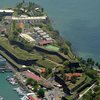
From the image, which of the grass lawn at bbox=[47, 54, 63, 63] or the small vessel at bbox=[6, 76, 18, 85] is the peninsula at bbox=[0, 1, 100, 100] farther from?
the small vessel at bbox=[6, 76, 18, 85]

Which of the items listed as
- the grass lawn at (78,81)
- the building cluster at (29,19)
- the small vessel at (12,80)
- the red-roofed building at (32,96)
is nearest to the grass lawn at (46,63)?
the small vessel at (12,80)

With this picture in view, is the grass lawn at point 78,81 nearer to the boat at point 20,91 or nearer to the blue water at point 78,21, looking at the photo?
the boat at point 20,91

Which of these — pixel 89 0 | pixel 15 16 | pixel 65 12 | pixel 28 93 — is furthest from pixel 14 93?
pixel 89 0

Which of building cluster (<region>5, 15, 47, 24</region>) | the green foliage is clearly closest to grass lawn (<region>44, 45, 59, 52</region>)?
the green foliage

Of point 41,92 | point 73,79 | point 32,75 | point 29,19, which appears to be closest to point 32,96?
point 41,92

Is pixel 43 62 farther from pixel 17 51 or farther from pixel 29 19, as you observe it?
pixel 29 19

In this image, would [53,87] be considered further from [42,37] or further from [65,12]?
[65,12]
